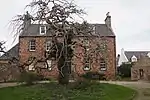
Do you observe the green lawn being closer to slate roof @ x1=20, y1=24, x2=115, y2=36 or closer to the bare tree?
the bare tree

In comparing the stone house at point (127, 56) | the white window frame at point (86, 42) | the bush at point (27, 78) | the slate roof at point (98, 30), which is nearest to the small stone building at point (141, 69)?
the slate roof at point (98, 30)

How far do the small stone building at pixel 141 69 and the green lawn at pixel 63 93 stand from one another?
55.2ft

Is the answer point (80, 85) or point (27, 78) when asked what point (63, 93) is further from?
point (27, 78)

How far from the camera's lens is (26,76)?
29312mm

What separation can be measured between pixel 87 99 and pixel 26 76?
8.36 meters

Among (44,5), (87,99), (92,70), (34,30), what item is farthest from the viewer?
(34,30)

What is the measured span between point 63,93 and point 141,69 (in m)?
23.5

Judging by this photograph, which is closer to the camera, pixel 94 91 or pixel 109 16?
pixel 94 91

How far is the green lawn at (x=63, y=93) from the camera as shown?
2345 centimetres

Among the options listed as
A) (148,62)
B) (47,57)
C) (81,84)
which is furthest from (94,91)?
(148,62)

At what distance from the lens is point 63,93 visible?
2398 centimetres

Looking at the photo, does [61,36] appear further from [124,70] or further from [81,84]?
[124,70]

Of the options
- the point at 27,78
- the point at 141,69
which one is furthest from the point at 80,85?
the point at 141,69

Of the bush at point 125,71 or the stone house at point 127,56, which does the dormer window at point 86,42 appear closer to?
the bush at point 125,71
